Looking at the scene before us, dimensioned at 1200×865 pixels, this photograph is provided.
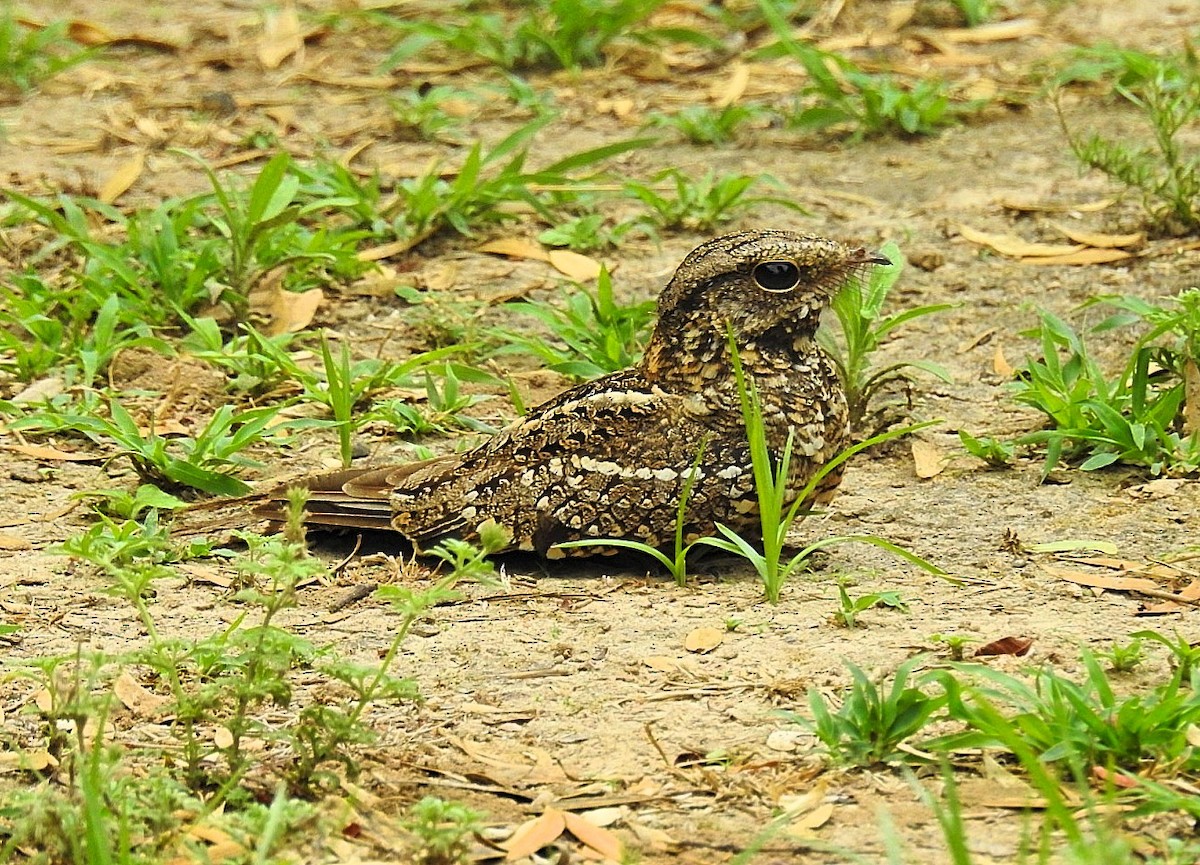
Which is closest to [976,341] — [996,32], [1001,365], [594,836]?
[1001,365]

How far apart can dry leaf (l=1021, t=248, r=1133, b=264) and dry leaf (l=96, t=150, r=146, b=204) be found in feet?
11.9

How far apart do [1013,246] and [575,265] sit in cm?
164

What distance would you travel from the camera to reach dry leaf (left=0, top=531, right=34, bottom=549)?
470 cm

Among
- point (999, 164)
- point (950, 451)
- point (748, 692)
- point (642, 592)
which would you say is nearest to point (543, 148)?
point (999, 164)

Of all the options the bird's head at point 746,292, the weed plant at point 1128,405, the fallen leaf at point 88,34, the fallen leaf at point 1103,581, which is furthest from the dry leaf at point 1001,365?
the fallen leaf at point 88,34

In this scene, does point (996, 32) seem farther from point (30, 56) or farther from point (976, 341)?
point (30, 56)

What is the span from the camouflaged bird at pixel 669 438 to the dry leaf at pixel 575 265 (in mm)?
1817

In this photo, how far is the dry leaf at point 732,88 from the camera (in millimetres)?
8141

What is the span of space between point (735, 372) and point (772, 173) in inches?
121

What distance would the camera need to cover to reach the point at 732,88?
8.23 metres

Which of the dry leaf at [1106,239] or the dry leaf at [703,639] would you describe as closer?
the dry leaf at [703,639]

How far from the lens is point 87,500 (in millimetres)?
4969

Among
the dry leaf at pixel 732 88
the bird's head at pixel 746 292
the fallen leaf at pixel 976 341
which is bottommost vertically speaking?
the fallen leaf at pixel 976 341

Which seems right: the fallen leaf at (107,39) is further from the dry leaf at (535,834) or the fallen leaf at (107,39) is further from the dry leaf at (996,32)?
the dry leaf at (535,834)
